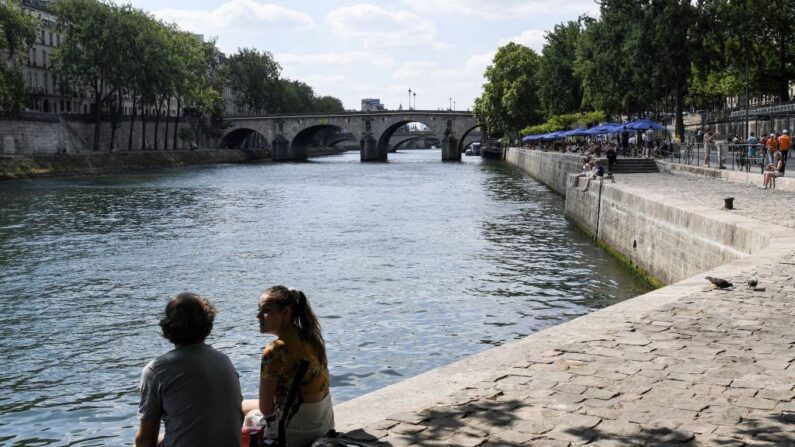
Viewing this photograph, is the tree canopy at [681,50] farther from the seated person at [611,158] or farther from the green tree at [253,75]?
the green tree at [253,75]

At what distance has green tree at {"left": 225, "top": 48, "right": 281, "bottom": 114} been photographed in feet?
448

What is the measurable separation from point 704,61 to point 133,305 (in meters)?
41.3

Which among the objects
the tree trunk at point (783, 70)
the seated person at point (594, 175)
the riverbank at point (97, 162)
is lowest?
the riverbank at point (97, 162)

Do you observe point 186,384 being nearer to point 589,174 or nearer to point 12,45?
point 589,174

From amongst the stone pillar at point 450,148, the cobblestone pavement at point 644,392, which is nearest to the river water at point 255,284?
the cobblestone pavement at point 644,392

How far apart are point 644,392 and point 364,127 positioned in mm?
115411

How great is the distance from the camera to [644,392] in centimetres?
729

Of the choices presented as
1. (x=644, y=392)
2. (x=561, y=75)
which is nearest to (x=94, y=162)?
(x=561, y=75)

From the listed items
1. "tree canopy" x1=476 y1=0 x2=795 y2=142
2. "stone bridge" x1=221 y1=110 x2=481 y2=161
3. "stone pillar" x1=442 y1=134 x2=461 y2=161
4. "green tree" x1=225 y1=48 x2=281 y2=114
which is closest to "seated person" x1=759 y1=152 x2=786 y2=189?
"tree canopy" x1=476 y1=0 x2=795 y2=142

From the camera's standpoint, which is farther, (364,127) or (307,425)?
(364,127)

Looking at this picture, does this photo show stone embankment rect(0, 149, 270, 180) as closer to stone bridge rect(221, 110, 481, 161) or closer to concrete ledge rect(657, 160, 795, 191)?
stone bridge rect(221, 110, 481, 161)

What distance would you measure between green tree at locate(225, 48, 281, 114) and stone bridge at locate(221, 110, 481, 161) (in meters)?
13.2

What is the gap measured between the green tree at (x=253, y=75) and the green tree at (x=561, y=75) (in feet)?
202

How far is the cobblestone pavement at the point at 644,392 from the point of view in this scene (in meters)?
6.30
